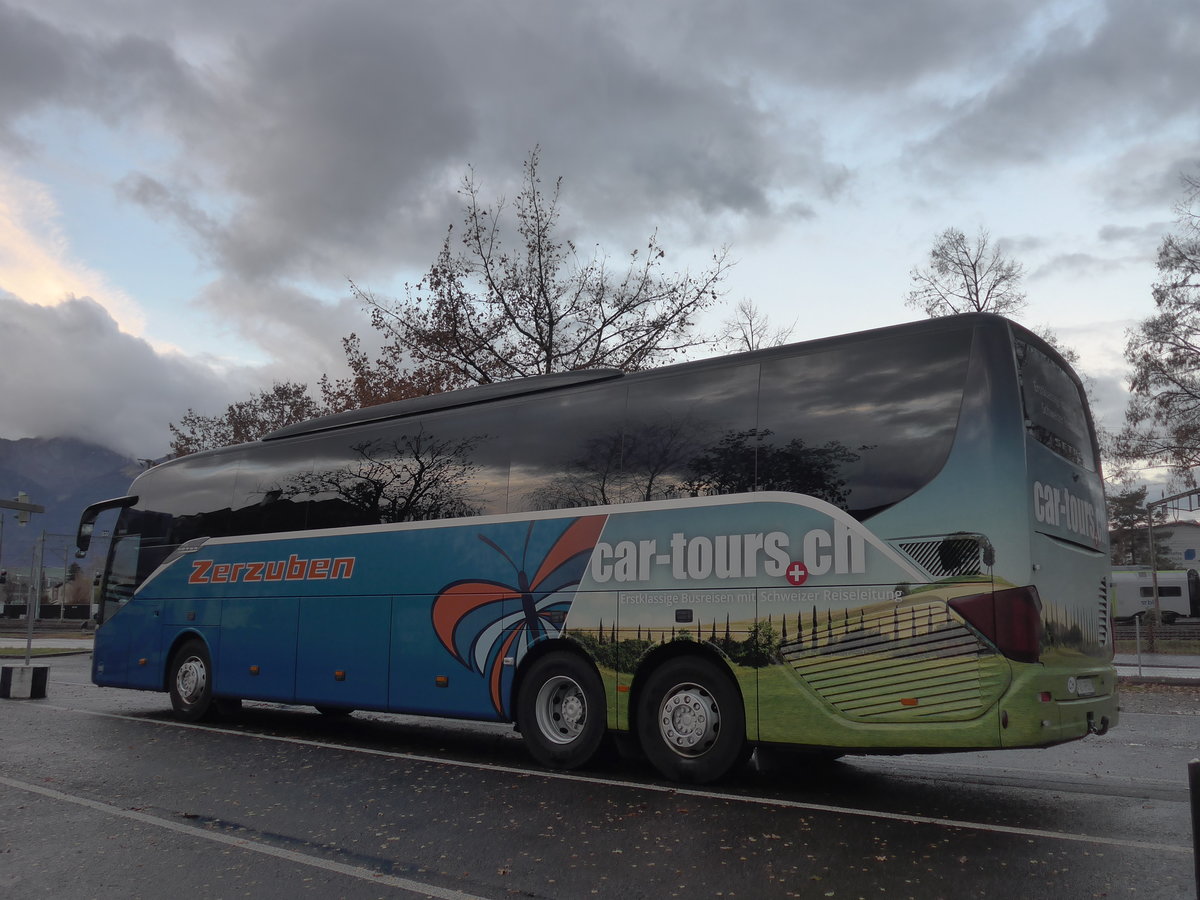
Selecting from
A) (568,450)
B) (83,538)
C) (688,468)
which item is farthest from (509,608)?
(83,538)

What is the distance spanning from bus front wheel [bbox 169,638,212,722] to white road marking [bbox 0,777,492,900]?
4934 millimetres

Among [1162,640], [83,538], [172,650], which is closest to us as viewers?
[172,650]

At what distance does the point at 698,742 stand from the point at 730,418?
268 cm

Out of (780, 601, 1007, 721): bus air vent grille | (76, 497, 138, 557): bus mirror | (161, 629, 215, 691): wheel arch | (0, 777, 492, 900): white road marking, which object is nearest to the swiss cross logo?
(780, 601, 1007, 721): bus air vent grille

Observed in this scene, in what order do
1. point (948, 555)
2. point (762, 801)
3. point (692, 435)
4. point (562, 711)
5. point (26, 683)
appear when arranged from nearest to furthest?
point (948, 555) → point (762, 801) → point (692, 435) → point (562, 711) → point (26, 683)

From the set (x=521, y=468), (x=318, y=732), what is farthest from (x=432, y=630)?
(x=318, y=732)

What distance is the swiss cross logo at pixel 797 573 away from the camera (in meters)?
7.77

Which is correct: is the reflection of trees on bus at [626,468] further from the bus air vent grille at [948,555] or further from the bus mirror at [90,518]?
the bus mirror at [90,518]

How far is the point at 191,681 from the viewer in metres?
13.8

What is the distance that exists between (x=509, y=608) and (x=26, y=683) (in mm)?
10771

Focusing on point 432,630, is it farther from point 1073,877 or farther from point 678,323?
point 678,323

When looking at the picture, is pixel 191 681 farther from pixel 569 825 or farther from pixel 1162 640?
pixel 1162 640

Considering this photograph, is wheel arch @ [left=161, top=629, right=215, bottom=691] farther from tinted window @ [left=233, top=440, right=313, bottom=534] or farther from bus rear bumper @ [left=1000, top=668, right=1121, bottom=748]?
bus rear bumper @ [left=1000, top=668, right=1121, bottom=748]

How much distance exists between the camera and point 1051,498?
7.43m
